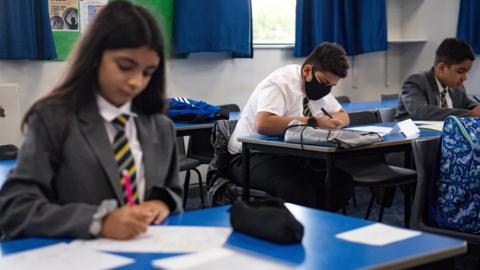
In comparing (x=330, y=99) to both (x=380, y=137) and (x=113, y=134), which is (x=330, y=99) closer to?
(x=380, y=137)

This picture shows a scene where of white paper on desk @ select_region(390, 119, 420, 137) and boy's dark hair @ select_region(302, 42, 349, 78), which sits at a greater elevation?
boy's dark hair @ select_region(302, 42, 349, 78)

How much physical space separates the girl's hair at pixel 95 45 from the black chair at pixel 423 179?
4.45ft

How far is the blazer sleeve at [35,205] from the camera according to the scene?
138 cm

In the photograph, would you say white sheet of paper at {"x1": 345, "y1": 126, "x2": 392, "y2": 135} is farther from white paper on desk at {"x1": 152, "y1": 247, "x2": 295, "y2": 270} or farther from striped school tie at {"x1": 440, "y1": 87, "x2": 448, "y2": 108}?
white paper on desk at {"x1": 152, "y1": 247, "x2": 295, "y2": 270}

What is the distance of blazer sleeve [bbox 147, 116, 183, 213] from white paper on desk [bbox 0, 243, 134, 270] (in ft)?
1.00

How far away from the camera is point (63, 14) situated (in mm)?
4531

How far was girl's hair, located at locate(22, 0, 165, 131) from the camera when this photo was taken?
146 cm

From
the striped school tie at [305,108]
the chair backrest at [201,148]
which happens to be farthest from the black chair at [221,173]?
the chair backrest at [201,148]

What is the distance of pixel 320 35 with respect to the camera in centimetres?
580

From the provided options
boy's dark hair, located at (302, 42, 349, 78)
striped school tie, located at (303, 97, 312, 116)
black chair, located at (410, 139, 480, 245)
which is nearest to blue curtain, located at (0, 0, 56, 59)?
striped school tie, located at (303, 97, 312, 116)

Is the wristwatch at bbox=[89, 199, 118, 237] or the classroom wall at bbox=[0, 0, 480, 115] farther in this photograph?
the classroom wall at bbox=[0, 0, 480, 115]

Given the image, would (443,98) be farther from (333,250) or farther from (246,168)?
(333,250)

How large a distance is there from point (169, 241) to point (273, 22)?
4552 mm

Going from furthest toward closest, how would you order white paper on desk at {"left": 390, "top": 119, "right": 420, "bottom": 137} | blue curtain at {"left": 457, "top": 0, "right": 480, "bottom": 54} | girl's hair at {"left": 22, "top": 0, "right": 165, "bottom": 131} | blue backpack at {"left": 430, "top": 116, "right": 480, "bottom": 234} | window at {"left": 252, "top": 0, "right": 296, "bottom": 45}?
blue curtain at {"left": 457, "top": 0, "right": 480, "bottom": 54}, window at {"left": 252, "top": 0, "right": 296, "bottom": 45}, white paper on desk at {"left": 390, "top": 119, "right": 420, "bottom": 137}, blue backpack at {"left": 430, "top": 116, "right": 480, "bottom": 234}, girl's hair at {"left": 22, "top": 0, "right": 165, "bottom": 131}
